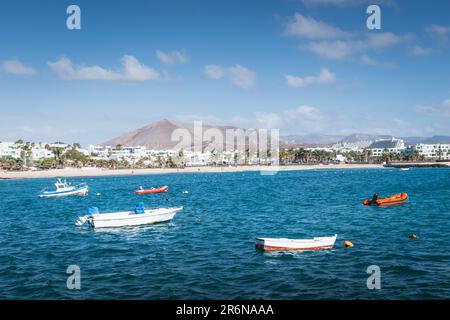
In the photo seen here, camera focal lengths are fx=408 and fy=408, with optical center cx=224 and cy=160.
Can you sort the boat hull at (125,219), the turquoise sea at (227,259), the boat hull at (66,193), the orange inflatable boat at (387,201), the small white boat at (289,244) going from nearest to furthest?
the turquoise sea at (227,259) < the small white boat at (289,244) < the boat hull at (125,219) < the orange inflatable boat at (387,201) < the boat hull at (66,193)

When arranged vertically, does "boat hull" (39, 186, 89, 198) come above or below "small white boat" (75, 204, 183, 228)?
below

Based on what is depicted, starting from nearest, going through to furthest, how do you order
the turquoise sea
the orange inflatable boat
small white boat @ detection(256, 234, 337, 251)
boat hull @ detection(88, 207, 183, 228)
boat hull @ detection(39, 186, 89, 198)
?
the turquoise sea, small white boat @ detection(256, 234, 337, 251), boat hull @ detection(88, 207, 183, 228), the orange inflatable boat, boat hull @ detection(39, 186, 89, 198)

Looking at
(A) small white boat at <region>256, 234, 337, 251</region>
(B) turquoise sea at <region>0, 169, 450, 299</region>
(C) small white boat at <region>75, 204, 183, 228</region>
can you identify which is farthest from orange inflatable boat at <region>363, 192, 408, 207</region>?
(A) small white boat at <region>256, 234, 337, 251</region>

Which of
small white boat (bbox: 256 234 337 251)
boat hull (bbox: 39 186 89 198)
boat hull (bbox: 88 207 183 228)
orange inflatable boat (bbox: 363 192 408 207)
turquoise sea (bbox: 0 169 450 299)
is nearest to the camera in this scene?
turquoise sea (bbox: 0 169 450 299)

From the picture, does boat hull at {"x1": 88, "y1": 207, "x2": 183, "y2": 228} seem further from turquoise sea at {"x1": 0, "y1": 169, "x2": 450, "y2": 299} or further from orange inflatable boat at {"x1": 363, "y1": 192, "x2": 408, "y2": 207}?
orange inflatable boat at {"x1": 363, "y1": 192, "x2": 408, "y2": 207}

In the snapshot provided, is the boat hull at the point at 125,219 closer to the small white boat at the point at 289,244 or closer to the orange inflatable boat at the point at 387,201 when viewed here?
the small white boat at the point at 289,244

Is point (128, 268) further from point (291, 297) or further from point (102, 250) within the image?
point (291, 297)

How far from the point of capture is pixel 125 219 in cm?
4106

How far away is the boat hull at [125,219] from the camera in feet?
134

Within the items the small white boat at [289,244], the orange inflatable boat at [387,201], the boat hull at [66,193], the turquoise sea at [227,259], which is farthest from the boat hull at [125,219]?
the boat hull at [66,193]

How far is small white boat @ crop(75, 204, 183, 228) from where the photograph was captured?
40750 mm

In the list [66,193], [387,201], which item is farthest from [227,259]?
[66,193]
